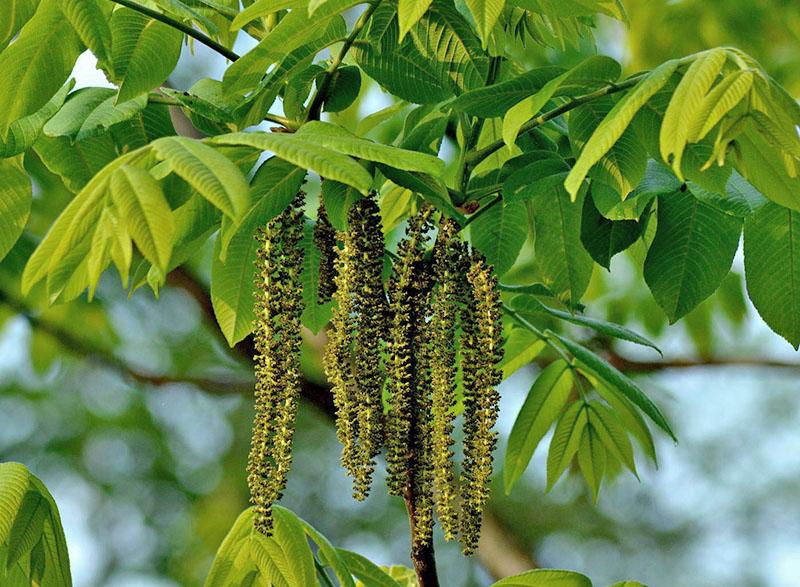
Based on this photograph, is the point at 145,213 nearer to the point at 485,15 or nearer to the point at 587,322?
the point at 485,15

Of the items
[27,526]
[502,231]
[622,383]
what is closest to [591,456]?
[622,383]

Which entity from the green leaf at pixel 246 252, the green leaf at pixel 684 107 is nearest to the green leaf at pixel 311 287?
the green leaf at pixel 246 252

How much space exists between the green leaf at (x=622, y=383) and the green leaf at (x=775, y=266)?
299mm

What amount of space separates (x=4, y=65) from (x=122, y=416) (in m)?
5.01

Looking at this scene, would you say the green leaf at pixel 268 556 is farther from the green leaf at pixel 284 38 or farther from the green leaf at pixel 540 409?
the green leaf at pixel 284 38

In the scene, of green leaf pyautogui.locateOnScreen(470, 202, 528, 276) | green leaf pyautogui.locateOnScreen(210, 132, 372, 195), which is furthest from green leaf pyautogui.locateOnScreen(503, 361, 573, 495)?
green leaf pyautogui.locateOnScreen(210, 132, 372, 195)

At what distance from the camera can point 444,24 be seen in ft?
4.92

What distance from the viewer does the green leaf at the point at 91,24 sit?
1.39 m

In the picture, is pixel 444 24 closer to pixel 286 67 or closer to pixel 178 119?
pixel 286 67

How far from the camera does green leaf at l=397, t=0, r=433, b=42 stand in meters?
1.28

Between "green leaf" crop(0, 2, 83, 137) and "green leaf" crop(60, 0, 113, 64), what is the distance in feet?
0.31

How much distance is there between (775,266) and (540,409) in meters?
0.63

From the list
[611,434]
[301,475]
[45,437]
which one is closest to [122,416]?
[45,437]

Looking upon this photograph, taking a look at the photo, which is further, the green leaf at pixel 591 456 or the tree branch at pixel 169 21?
the green leaf at pixel 591 456
